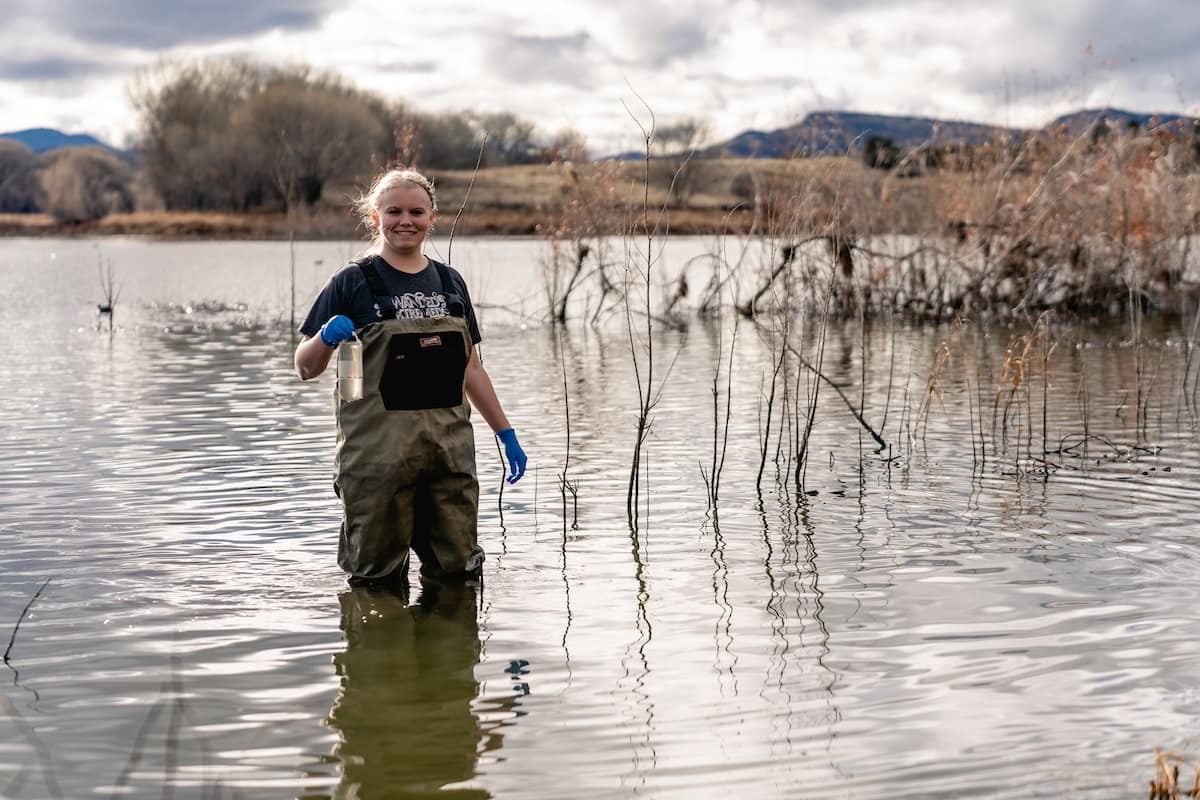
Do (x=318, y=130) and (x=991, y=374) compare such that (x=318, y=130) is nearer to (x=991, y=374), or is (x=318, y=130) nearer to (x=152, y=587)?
(x=991, y=374)

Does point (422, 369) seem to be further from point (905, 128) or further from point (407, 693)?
point (905, 128)

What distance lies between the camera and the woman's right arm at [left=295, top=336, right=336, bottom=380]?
520cm

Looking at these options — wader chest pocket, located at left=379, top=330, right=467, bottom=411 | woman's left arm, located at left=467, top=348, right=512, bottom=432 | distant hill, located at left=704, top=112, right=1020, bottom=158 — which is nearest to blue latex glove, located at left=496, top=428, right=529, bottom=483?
woman's left arm, located at left=467, top=348, right=512, bottom=432

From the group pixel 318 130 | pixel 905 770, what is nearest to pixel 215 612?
pixel 905 770

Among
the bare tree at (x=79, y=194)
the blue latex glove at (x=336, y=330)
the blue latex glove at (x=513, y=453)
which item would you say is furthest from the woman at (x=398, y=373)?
the bare tree at (x=79, y=194)

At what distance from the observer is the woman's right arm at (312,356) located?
520 cm

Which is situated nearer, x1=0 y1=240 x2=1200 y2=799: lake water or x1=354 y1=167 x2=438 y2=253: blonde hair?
x1=0 y1=240 x2=1200 y2=799: lake water

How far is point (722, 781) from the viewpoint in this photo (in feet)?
12.8

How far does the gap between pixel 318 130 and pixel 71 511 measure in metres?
71.1

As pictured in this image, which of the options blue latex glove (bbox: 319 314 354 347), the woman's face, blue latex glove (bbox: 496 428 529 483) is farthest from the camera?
blue latex glove (bbox: 496 428 529 483)

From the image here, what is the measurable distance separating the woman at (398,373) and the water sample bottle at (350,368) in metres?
0.04

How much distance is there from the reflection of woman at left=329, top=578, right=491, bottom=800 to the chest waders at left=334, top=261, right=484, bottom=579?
0.90 feet

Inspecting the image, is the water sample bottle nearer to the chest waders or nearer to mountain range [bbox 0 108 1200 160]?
the chest waders

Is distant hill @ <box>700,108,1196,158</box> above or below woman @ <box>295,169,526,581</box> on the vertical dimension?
above
